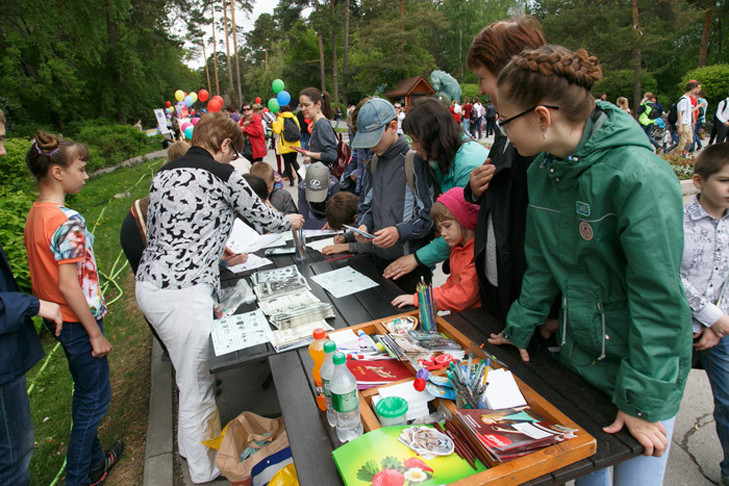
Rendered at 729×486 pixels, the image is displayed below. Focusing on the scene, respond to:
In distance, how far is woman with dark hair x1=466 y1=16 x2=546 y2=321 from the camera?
166 centimetres

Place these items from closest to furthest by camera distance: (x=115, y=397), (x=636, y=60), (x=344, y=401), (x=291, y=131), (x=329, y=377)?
(x=344, y=401) < (x=329, y=377) < (x=115, y=397) < (x=291, y=131) < (x=636, y=60)

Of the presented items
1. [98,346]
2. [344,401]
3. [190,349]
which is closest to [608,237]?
[344,401]

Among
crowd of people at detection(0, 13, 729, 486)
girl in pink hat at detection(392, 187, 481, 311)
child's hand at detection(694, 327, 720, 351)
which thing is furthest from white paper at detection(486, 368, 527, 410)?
child's hand at detection(694, 327, 720, 351)

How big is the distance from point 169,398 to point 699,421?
11.6ft

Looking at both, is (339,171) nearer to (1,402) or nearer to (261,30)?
(1,402)

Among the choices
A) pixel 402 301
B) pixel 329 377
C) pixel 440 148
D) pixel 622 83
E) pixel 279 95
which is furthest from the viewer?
pixel 622 83

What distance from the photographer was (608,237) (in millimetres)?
1217

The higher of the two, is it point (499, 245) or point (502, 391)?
point (499, 245)

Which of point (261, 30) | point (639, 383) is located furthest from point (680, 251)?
point (261, 30)

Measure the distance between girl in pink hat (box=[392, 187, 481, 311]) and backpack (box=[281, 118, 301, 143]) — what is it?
6.21 m

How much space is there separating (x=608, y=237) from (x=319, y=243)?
2.59m

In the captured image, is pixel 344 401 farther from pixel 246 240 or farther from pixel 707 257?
pixel 246 240

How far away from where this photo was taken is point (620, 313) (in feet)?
4.05

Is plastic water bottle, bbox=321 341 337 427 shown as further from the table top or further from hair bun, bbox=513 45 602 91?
hair bun, bbox=513 45 602 91
